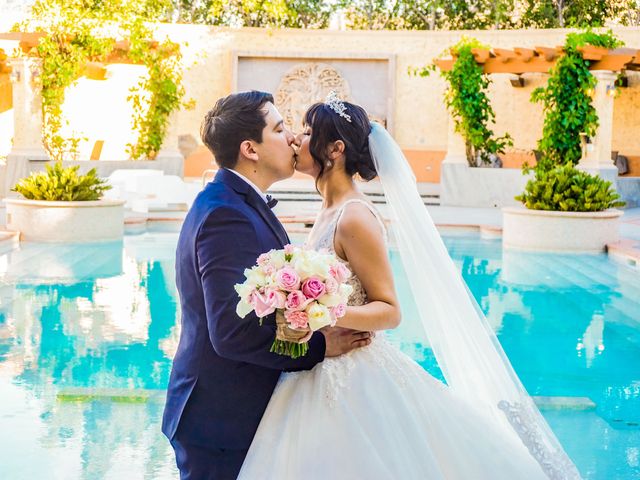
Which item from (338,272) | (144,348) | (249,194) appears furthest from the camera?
(144,348)

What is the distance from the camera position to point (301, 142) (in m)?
2.62

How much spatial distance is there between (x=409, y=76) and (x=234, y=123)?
18.9 metres

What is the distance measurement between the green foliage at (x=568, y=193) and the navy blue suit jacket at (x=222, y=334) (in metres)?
9.82

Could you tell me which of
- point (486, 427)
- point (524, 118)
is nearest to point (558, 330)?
point (486, 427)

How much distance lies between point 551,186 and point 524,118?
9256 mm

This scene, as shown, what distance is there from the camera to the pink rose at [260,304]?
203 centimetres

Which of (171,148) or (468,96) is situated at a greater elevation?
(468,96)

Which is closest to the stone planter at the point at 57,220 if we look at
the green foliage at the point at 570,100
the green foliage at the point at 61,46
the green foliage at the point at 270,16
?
the green foliage at the point at 61,46

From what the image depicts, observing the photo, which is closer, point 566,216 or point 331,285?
point 331,285

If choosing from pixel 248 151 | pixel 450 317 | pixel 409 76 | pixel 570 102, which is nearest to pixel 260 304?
pixel 248 151

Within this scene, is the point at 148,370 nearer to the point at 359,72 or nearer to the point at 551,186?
the point at 551,186

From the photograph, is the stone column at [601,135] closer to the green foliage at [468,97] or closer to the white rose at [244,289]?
the green foliage at [468,97]

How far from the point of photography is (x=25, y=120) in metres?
16.2

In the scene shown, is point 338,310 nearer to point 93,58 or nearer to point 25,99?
point 25,99
